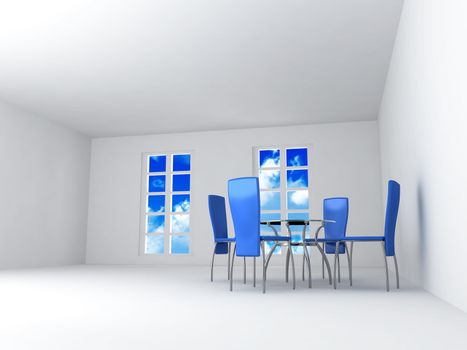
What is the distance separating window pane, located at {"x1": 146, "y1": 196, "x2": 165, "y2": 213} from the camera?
9719 millimetres

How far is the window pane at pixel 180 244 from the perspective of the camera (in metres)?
9.42

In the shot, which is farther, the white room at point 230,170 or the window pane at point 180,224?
the window pane at point 180,224

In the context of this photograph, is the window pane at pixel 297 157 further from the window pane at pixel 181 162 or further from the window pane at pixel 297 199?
the window pane at pixel 181 162

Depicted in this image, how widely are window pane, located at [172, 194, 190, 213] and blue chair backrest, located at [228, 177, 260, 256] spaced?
5.44m

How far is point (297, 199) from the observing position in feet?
29.7

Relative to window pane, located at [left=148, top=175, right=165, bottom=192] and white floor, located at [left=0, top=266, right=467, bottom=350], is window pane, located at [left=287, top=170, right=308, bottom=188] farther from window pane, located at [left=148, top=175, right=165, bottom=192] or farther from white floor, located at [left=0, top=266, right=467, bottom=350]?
white floor, located at [left=0, top=266, right=467, bottom=350]

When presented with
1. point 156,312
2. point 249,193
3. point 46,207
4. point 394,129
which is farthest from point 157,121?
point 156,312

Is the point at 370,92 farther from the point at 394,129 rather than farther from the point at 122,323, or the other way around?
the point at 122,323

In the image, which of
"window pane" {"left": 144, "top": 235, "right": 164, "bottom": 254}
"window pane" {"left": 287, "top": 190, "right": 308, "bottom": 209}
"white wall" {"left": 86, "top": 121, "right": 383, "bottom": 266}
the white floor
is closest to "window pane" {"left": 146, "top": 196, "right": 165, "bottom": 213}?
"white wall" {"left": 86, "top": 121, "right": 383, "bottom": 266}

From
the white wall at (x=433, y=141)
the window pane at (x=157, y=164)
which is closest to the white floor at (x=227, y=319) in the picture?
the white wall at (x=433, y=141)

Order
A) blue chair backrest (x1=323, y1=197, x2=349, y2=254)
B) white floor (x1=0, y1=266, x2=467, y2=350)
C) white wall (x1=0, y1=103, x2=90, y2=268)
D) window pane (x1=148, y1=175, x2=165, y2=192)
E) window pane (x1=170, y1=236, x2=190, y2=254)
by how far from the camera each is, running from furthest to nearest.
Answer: window pane (x1=148, y1=175, x2=165, y2=192) < window pane (x1=170, y1=236, x2=190, y2=254) < white wall (x1=0, y1=103, x2=90, y2=268) < blue chair backrest (x1=323, y1=197, x2=349, y2=254) < white floor (x1=0, y1=266, x2=467, y2=350)

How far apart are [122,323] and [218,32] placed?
3598 mm

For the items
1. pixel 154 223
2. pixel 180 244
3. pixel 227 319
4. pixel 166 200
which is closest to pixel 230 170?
pixel 166 200

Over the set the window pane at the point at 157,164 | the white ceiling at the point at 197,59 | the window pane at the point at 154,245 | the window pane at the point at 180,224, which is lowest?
the window pane at the point at 154,245
